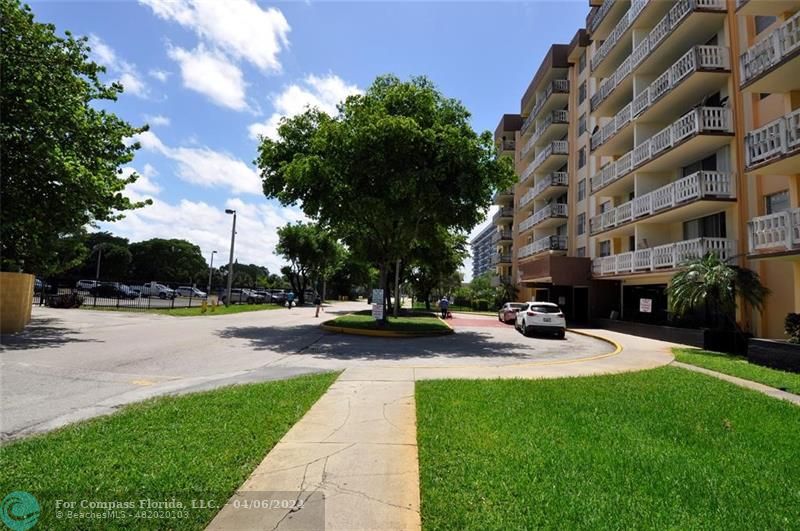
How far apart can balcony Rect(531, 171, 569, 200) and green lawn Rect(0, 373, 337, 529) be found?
108 feet

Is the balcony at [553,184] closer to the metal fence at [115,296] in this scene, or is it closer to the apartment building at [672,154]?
the apartment building at [672,154]

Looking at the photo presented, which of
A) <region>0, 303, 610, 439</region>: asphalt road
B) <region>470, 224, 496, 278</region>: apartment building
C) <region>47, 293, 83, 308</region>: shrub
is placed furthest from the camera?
<region>470, 224, 496, 278</region>: apartment building

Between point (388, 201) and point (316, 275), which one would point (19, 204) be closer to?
point (388, 201)

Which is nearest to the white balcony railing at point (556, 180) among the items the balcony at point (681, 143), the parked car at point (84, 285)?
the balcony at point (681, 143)

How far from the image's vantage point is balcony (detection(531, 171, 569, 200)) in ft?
116

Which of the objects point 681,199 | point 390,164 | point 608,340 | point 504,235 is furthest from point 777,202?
point 504,235

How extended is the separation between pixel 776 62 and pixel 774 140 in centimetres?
221

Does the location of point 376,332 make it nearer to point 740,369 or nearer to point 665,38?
point 740,369

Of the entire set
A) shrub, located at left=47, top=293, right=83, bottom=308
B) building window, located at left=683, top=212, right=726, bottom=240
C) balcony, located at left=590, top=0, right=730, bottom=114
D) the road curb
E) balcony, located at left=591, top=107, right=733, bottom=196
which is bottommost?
the road curb

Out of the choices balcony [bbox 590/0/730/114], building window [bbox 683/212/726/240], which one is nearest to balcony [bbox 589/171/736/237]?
building window [bbox 683/212/726/240]

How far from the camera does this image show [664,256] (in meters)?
19.7

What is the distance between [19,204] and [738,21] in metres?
26.4

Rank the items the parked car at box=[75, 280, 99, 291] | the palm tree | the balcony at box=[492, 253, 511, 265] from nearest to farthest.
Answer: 1. the palm tree
2. the parked car at box=[75, 280, 99, 291]
3. the balcony at box=[492, 253, 511, 265]

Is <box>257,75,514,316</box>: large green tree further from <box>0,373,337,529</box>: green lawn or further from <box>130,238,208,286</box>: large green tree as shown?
<box>130,238,208,286</box>: large green tree
